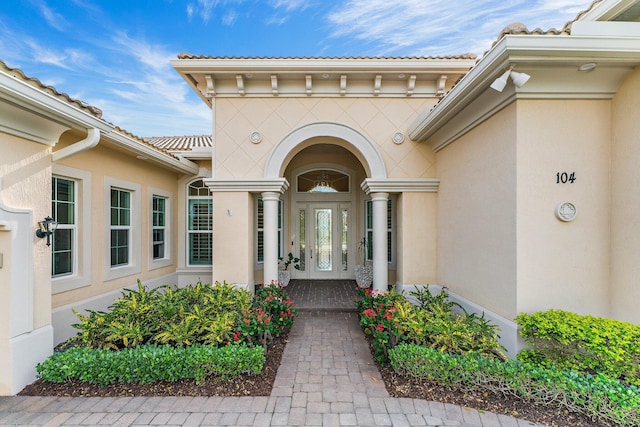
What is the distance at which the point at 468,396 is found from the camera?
11.3 feet

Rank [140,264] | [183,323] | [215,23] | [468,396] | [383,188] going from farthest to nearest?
[215,23]
[140,264]
[383,188]
[183,323]
[468,396]

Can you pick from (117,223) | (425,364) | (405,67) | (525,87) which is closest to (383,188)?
(405,67)

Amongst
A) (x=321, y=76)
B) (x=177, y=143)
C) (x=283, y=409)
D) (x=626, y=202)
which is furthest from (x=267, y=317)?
(x=177, y=143)

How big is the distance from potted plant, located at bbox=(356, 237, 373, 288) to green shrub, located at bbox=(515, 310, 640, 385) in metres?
4.95

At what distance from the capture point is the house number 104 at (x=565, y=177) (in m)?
3.98

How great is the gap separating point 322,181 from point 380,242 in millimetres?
3838

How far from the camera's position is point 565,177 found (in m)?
3.98

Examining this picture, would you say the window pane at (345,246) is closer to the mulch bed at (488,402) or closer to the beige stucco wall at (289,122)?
the beige stucco wall at (289,122)

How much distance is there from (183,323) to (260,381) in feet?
4.84

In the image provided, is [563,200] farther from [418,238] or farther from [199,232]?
[199,232]

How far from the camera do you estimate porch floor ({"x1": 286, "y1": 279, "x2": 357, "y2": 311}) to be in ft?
22.4

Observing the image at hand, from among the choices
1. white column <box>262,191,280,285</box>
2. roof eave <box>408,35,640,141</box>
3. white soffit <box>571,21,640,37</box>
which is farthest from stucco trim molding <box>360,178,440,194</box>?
white soffit <box>571,21,640,37</box>

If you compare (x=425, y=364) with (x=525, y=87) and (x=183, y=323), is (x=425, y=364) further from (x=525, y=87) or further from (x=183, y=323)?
(x=525, y=87)

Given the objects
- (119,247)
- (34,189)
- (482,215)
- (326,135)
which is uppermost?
(326,135)
